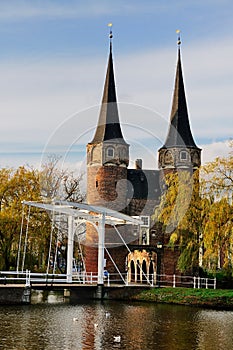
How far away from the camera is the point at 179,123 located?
40594 mm

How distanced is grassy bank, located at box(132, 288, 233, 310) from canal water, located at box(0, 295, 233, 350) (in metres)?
1.28

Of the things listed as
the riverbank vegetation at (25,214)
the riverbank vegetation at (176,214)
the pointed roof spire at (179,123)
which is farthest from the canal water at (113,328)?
the pointed roof spire at (179,123)

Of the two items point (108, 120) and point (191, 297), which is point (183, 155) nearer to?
point (108, 120)

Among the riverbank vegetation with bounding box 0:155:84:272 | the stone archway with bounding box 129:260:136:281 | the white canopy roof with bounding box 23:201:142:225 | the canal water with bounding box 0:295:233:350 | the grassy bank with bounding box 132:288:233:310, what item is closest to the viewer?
the canal water with bounding box 0:295:233:350

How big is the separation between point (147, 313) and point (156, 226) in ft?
52.2

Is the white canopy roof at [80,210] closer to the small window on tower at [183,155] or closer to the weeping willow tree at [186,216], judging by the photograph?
the weeping willow tree at [186,216]

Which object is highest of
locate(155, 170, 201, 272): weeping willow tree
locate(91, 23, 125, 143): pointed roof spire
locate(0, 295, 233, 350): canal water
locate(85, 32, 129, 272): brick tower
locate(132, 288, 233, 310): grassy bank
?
locate(91, 23, 125, 143): pointed roof spire

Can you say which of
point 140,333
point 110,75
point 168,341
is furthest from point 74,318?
point 110,75

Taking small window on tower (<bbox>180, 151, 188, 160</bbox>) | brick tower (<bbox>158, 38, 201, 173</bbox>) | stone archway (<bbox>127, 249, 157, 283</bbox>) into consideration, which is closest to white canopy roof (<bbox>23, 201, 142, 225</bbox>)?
stone archway (<bbox>127, 249, 157, 283</bbox>)

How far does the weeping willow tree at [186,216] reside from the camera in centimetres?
3138

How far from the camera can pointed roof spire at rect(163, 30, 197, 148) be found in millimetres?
40344

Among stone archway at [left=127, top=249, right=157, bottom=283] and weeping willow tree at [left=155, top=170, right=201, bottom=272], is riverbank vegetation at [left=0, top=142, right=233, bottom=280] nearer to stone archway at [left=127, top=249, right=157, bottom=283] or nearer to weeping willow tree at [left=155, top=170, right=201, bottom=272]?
weeping willow tree at [left=155, top=170, right=201, bottom=272]

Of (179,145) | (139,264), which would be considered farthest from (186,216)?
(139,264)

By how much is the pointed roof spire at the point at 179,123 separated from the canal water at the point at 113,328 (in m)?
15.9
